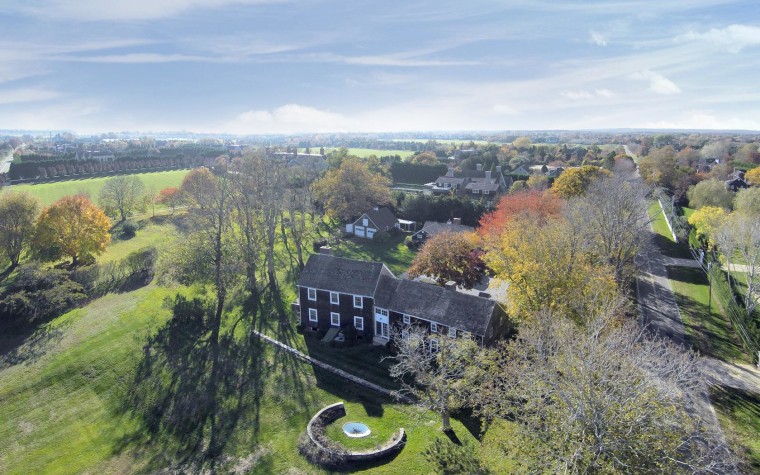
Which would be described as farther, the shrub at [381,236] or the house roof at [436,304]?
Answer: the shrub at [381,236]

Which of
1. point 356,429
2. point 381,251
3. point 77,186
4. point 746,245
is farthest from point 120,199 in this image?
point 746,245

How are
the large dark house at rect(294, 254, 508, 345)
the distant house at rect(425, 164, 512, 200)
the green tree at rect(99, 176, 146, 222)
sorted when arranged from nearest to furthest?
the large dark house at rect(294, 254, 508, 345) < the green tree at rect(99, 176, 146, 222) < the distant house at rect(425, 164, 512, 200)

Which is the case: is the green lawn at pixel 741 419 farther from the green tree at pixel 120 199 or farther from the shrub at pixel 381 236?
the green tree at pixel 120 199

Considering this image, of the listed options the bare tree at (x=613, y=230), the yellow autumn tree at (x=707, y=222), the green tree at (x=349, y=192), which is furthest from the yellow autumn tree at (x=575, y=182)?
the green tree at (x=349, y=192)

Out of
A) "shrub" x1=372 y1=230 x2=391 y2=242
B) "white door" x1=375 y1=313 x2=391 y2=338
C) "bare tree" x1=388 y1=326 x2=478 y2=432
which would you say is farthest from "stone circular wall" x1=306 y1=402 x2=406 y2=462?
"shrub" x1=372 y1=230 x2=391 y2=242

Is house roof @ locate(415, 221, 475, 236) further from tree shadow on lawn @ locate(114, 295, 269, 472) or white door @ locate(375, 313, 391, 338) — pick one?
tree shadow on lawn @ locate(114, 295, 269, 472)
